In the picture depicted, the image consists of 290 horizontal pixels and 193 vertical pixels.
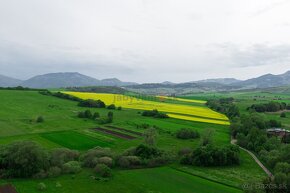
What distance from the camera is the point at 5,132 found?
71.2 metres

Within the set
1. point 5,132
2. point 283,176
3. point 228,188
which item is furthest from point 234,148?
point 5,132

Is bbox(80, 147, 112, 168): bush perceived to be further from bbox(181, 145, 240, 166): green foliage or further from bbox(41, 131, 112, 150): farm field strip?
bbox(181, 145, 240, 166): green foliage

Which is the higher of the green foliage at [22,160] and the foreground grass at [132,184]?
the green foliage at [22,160]

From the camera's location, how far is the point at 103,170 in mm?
45500

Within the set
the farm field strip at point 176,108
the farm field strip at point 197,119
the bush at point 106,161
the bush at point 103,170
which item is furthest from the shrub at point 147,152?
the farm field strip at point 176,108

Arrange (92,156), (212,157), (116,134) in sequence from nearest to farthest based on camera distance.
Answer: (92,156), (212,157), (116,134)

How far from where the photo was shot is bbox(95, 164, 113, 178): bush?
4519 cm

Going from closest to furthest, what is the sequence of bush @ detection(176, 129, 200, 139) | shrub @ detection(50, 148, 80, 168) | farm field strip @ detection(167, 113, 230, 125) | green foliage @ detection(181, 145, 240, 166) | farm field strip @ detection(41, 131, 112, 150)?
1. shrub @ detection(50, 148, 80, 168)
2. green foliage @ detection(181, 145, 240, 166)
3. farm field strip @ detection(41, 131, 112, 150)
4. bush @ detection(176, 129, 200, 139)
5. farm field strip @ detection(167, 113, 230, 125)

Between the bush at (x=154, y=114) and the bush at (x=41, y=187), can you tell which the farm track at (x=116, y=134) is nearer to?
the bush at (x=154, y=114)

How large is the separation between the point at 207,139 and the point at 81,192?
34900 millimetres

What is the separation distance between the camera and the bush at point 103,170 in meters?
45.2

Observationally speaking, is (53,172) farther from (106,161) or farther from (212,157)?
(212,157)

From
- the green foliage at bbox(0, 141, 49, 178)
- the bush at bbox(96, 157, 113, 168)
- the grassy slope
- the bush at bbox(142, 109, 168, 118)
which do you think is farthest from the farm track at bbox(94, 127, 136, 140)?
the bush at bbox(142, 109, 168, 118)

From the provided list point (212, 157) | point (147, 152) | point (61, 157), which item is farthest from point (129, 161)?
point (212, 157)
